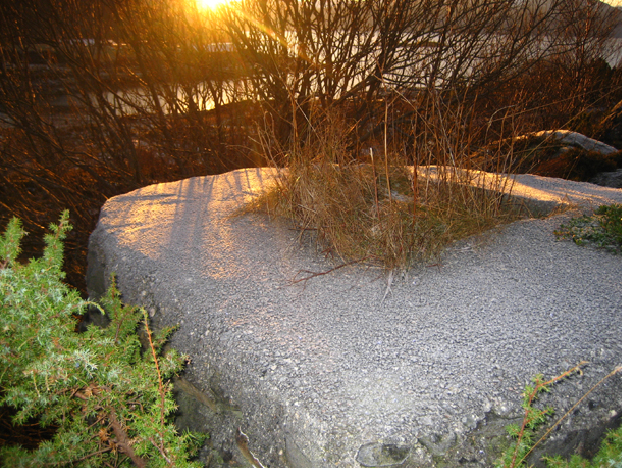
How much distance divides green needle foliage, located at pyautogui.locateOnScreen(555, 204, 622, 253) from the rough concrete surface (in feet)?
0.30

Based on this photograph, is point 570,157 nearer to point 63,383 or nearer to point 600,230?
point 600,230

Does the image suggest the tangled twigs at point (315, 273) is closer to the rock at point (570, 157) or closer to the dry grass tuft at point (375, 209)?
the dry grass tuft at point (375, 209)

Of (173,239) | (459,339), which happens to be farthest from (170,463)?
(173,239)

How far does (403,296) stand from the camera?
177cm

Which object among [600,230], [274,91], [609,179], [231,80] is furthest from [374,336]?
[231,80]

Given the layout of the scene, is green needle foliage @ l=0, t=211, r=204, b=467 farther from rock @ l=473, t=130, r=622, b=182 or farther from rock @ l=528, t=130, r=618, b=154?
rock @ l=528, t=130, r=618, b=154

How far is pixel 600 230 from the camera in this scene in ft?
7.07

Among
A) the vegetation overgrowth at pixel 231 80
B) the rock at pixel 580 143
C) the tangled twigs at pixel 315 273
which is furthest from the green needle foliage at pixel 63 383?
the rock at pixel 580 143

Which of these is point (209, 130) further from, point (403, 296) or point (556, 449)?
point (556, 449)

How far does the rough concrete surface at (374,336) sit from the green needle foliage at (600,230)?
9 centimetres

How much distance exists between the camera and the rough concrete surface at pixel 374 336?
119cm

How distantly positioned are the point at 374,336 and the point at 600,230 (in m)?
1.55

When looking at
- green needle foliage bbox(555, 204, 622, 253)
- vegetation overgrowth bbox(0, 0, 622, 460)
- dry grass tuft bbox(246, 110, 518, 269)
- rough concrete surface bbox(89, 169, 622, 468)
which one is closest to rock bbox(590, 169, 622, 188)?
vegetation overgrowth bbox(0, 0, 622, 460)

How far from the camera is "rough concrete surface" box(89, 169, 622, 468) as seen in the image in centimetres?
119
